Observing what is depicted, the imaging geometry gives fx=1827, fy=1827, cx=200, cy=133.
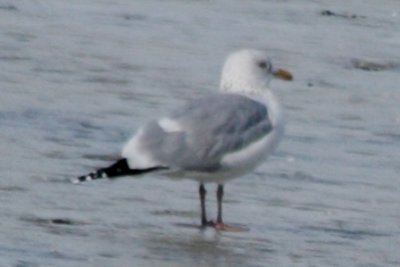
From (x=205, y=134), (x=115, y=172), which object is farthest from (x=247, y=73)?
(x=115, y=172)

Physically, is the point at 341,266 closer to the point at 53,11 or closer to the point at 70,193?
the point at 70,193

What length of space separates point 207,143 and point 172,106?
2.92 m

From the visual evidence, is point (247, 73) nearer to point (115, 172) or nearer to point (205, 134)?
point (205, 134)

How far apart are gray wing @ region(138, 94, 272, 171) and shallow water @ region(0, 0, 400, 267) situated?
254 mm

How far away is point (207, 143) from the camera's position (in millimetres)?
7863

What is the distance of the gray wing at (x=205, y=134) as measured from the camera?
25.5 feet

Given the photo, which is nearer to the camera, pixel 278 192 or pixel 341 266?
pixel 341 266

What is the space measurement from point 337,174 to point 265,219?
48.7 inches

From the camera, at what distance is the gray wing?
7.78 meters

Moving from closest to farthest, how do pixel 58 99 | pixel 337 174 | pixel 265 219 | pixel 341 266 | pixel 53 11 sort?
pixel 341 266, pixel 265 219, pixel 337 174, pixel 58 99, pixel 53 11

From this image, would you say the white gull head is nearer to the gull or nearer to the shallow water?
the gull

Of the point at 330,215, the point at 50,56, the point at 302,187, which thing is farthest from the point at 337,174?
→ the point at 50,56

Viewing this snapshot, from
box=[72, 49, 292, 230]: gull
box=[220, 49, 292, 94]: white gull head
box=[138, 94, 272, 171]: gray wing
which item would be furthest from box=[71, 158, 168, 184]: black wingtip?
box=[220, 49, 292, 94]: white gull head

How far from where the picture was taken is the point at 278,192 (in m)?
8.44
